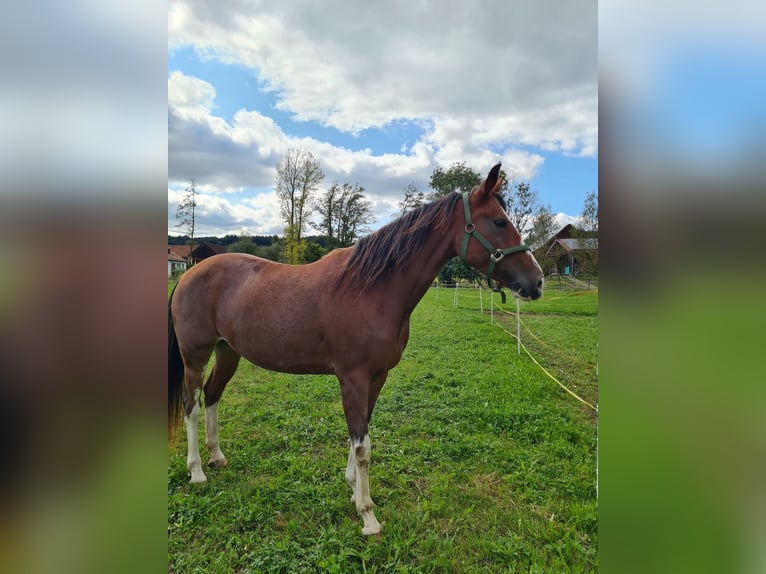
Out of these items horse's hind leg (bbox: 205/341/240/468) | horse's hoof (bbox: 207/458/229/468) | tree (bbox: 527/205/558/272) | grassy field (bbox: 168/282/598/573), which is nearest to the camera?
grassy field (bbox: 168/282/598/573)

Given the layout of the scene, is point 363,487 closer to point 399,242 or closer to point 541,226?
point 399,242

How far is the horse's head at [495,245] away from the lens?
220cm

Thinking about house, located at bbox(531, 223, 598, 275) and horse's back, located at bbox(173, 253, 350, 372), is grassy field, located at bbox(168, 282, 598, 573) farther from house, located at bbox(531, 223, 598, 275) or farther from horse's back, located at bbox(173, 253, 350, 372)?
house, located at bbox(531, 223, 598, 275)

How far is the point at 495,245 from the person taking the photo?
225 centimetres

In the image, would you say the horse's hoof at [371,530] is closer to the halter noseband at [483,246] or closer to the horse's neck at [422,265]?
the horse's neck at [422,265]

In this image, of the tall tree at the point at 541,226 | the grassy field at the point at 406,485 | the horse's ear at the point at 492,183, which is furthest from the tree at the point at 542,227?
the horse's ear at the point at 492,183

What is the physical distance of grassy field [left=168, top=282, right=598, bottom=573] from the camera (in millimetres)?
2162

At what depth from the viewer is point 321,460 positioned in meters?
3.21

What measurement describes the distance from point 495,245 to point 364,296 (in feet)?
3.18

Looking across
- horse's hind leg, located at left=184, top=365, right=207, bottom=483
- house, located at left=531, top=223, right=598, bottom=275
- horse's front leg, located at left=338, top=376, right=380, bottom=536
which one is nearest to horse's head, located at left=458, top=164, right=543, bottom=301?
house, located at left=531, top=223, right=598, bottom=275
